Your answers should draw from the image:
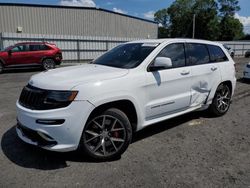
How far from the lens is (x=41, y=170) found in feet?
10.8

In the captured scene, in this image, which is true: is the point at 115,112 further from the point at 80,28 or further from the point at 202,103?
the point at 80,28

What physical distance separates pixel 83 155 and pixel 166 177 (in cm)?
129

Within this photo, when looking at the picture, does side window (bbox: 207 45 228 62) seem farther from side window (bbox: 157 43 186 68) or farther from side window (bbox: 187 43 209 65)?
side window (bbox: 157 43 186 68)

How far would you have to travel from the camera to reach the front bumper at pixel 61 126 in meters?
3.10

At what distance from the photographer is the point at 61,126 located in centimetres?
310

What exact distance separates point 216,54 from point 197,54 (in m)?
0.79

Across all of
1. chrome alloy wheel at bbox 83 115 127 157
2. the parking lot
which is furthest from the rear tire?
chrome alloy wheel at bbox 83 115 127 157

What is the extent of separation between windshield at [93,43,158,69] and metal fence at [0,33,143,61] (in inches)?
670

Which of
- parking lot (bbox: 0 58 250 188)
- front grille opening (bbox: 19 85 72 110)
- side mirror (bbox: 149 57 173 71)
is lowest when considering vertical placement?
parking lot (bbox: 0 58 250 188)

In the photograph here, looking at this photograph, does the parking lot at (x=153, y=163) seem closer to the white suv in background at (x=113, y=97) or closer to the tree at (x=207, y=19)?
the white suv in background at (x=113, y=97)

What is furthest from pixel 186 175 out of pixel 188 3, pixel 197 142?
pixel 188 3

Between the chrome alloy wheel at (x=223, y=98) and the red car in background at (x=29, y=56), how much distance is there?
→ 11681 mm

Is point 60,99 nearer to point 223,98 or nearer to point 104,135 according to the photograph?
point 104,135

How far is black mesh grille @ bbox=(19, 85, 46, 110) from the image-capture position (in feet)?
10.6
